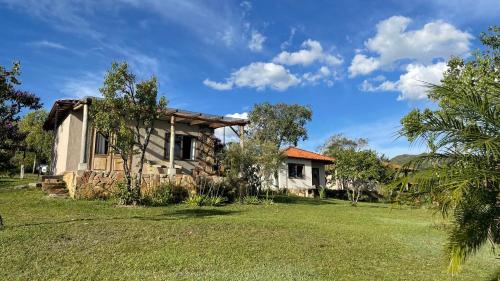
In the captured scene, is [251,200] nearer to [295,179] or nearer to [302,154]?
[295,179]

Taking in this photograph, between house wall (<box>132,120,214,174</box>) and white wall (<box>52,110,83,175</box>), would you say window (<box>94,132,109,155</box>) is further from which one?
house wall (<box>132,120,214,174</box>)

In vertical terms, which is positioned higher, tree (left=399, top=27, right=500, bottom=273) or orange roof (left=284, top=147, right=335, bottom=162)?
orange roof (left=284, top=147, right=335, bottom=162)

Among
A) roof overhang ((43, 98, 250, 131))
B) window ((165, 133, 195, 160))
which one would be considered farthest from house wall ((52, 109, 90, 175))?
window ((165, 133, 195, 160))

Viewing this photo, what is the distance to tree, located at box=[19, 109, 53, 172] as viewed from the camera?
38547mm

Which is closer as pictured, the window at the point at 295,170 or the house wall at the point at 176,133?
the house wall at the point at 176,133

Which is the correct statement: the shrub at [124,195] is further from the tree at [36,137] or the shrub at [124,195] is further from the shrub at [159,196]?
the tree at [36,137]

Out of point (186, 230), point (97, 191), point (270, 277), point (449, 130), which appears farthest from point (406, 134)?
point (97, 191)

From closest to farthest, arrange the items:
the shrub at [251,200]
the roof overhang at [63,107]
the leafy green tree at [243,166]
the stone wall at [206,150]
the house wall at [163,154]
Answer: the roof overhang at [63,107] < the shrub at [251,200] < the house wall at [163,154] < the leafy green tree at [243,166] < the stone wall at [206,150]

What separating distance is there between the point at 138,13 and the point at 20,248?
375 inches

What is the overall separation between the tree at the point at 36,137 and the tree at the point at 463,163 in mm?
38026

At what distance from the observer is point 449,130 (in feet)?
17.3

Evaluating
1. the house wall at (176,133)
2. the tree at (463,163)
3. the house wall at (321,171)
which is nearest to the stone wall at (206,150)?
the house wall at (176,133)

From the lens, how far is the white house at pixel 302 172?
31.7 m

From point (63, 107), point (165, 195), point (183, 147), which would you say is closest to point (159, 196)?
point (165, 195)
